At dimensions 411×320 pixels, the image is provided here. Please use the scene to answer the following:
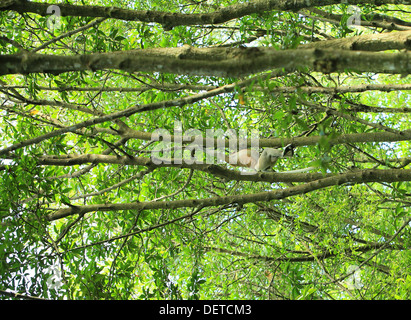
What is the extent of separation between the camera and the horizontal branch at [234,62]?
161 cm

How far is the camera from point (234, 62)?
1.77 m

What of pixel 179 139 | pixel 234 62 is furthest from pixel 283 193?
pixel 234 62

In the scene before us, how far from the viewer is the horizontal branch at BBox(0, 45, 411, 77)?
161 cm

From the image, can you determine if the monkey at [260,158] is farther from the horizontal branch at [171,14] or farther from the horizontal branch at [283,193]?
the horizontal branch at [171,14]

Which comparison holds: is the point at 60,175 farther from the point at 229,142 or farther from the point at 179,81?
the point at 229,142

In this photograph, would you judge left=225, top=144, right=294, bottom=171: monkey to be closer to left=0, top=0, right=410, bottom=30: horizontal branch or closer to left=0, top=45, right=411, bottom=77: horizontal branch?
left=0, top=0, right=410, bottom=30: horizontal branch

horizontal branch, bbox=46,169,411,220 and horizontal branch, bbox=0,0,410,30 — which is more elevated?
horizontal branch, bbox=0,0,410,30

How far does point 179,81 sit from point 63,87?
116 centimetres

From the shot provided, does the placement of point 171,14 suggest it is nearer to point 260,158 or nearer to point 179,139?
point 179,139

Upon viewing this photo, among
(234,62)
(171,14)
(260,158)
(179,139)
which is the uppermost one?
(171,14)

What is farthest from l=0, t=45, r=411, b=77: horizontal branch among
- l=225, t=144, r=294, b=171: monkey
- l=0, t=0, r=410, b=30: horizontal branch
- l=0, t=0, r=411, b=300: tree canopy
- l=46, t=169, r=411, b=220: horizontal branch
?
l=46, t=169, r=411, b=220: horizontal branch

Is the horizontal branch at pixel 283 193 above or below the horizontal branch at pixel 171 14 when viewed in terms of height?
below

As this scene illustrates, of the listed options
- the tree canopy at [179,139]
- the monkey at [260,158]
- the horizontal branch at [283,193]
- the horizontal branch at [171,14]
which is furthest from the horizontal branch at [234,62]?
the horizontal branch at [283,193]

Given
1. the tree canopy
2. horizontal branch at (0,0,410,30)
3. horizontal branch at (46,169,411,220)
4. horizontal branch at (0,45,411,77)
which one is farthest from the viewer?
horizontal branch at (46,169,411,220)
